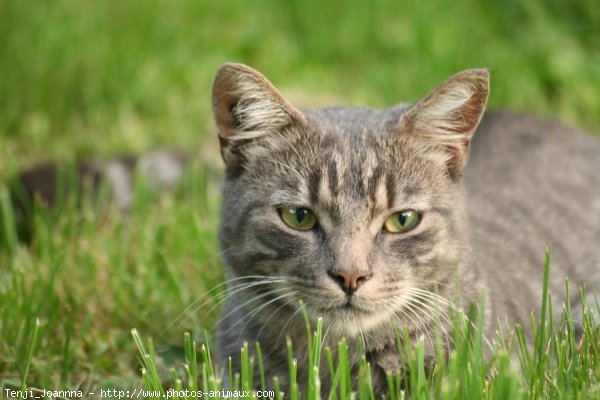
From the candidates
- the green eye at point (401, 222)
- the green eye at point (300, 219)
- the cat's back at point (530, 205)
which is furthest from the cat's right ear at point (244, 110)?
the cat's back at point (530, 205)

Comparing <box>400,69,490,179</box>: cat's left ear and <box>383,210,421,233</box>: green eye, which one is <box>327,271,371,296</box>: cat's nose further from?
<box>400,69,490,179</box>: cat's left ear

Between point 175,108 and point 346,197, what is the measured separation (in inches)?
121

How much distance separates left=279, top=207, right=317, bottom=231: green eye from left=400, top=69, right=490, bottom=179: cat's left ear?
43cm

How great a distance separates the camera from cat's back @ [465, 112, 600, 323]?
3184 mm

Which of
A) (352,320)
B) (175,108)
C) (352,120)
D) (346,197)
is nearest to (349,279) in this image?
(352,320)

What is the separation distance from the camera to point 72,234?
392cm

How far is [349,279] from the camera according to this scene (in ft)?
8.02

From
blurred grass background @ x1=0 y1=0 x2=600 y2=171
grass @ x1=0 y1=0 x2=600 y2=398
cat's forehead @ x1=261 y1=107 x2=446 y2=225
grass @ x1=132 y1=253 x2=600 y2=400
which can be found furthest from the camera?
blurred grass background @ x1=0 y1=0 x2=600 y2=171

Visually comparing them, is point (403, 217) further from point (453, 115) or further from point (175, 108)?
point (175, 108)

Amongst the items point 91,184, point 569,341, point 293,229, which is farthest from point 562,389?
point 91,184

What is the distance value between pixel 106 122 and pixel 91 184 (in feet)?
3.43

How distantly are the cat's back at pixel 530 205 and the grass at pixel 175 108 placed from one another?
0.47 meters

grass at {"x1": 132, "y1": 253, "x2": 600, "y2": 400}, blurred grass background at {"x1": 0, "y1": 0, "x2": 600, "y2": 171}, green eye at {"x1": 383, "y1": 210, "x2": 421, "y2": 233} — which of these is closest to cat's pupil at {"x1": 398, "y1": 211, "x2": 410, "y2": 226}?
green eye at {"x1": 383, "y1": 210, "x2": 421, "y2": 233}

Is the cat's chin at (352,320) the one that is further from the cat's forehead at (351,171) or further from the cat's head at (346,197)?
the cat's forehead at (351,171)
